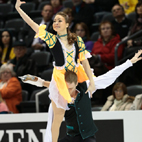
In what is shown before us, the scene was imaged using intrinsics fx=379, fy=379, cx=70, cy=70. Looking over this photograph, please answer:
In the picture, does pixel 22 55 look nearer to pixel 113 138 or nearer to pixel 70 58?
pixel 113 138

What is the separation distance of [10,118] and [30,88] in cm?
232

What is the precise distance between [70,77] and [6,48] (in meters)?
4.64

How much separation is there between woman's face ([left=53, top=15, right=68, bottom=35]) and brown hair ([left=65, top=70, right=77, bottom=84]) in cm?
42

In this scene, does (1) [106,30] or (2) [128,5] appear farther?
(2) [128,5]

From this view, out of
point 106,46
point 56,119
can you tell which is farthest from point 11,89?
point 56,119

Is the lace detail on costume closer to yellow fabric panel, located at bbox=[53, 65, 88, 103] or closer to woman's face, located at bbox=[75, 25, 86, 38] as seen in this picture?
yellow fabric panel, located at bbox=[53, 65, 88, 103]

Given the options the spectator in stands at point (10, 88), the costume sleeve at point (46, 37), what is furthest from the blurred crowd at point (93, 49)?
the costume sleeve at point (46, 37)

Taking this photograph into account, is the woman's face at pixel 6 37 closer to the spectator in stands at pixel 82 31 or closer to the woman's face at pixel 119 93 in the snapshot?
the spectator in stands at pixel 82 31

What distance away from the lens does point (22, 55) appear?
7.51 meters

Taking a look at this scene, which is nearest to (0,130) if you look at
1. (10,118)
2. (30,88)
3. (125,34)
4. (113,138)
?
(10,118)

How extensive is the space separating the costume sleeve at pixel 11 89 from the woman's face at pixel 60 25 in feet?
9.86

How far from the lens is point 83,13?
790 cm

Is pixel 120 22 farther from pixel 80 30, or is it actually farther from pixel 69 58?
pixel 69 58

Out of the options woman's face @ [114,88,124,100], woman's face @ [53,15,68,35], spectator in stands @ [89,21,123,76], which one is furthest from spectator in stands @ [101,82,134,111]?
woman's face @ [53,15,68,35]
